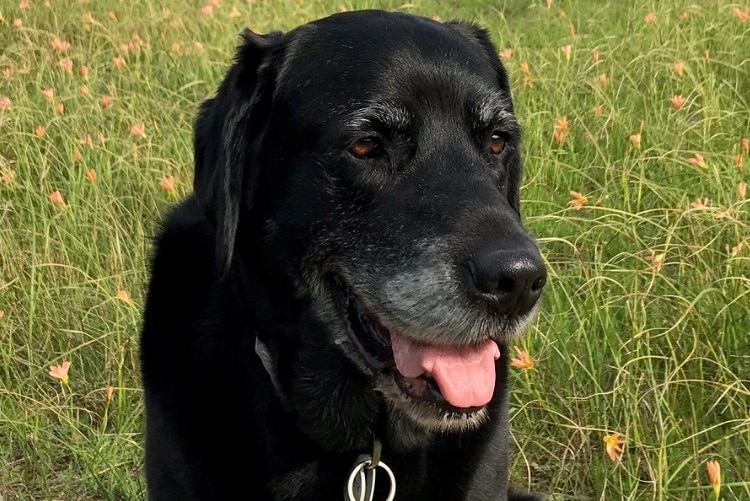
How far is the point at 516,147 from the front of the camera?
2344 mm

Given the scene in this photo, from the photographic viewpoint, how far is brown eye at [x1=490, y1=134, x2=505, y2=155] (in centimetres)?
222

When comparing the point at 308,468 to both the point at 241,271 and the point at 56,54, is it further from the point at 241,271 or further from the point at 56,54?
the point at 56,54

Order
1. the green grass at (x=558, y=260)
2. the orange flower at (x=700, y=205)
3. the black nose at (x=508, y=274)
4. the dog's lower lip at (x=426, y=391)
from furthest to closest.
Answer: the green grass at (x=558, y=260) → the orange flower at (x=700, y=205) → the dog's lower lip at (x=426, y=391) → the black nose at (x=508, y=274)

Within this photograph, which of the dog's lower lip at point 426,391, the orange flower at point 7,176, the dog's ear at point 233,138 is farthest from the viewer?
the orange flower at point 7,176

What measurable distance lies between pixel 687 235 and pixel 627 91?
1640 mm

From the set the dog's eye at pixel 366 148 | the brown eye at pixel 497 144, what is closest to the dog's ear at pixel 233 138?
the dog's eye at pixel 366 148

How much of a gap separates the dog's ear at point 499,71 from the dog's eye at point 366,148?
47 centimetres

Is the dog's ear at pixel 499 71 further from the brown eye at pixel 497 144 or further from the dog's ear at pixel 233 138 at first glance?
the dog's ear at pixel 233 138

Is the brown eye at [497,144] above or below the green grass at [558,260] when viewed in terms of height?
above

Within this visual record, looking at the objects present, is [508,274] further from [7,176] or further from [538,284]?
[7,176]

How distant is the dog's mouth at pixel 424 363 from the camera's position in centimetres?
191

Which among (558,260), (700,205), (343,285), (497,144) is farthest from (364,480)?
(558,260)

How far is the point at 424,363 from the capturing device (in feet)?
6.48

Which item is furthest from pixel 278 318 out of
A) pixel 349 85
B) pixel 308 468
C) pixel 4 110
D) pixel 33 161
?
pixel 4 110
